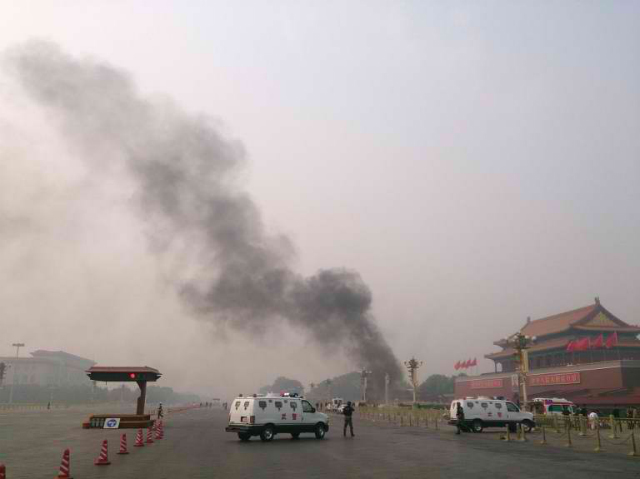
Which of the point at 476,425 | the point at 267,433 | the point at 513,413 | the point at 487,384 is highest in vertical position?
the point at 487,384

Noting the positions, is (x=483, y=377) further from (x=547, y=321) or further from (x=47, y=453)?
(x=47, y=453)

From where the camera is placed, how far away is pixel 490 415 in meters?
33.4

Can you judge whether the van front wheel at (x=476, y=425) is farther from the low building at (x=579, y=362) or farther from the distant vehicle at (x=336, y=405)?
the distant vehicle at (x=336, y=405)

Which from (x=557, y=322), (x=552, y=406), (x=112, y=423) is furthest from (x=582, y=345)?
(x=112, y=423)

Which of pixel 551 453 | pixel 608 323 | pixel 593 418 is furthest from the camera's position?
pixel 608 323

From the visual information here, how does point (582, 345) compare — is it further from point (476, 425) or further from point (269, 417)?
point (269, 417)

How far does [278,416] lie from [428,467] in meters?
11.4

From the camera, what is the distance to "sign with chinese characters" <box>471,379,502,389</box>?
307ft

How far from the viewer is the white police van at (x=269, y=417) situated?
25648mm

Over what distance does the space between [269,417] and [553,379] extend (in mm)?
63068

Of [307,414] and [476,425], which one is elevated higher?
[307,414]

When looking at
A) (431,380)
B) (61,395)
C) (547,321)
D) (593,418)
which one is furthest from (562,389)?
(61,395)

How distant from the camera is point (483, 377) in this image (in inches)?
3905

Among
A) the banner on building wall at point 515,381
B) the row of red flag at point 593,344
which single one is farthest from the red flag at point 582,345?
the banner on building wall at point 515,381
